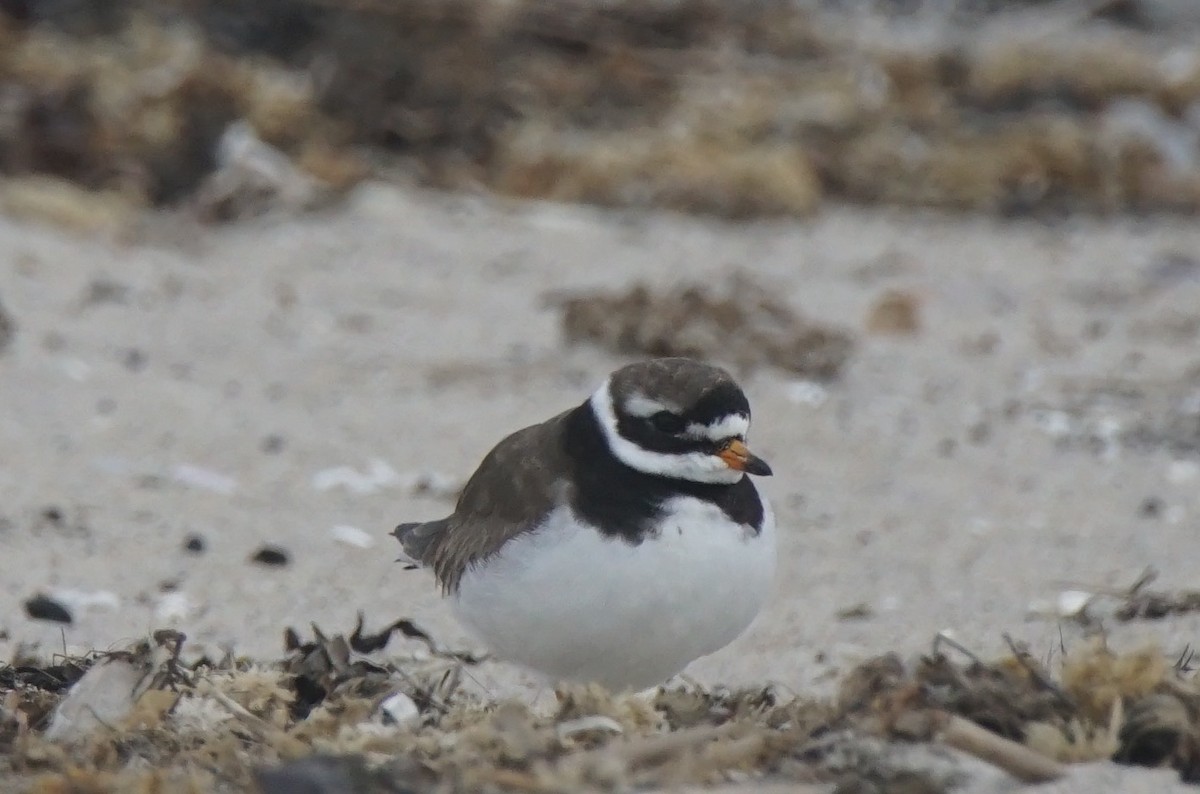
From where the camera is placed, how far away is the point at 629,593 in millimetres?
4234

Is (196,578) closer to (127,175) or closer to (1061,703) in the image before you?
(1061,703)

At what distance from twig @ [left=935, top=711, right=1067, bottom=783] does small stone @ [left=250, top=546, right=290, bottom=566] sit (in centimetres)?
307

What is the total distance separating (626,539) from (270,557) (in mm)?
2177

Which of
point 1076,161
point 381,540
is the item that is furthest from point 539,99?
point 381,540

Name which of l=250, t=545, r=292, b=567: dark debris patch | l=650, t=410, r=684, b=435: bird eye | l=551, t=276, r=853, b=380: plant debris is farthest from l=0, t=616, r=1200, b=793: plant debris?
l=551, t=276, r=853, b=380: plant debris

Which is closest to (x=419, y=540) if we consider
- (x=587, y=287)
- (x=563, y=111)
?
(x=587, y=287)

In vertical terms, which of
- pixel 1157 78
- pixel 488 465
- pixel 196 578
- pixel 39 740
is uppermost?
pixel 1157 78

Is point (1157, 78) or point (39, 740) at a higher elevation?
point (1157, 78)

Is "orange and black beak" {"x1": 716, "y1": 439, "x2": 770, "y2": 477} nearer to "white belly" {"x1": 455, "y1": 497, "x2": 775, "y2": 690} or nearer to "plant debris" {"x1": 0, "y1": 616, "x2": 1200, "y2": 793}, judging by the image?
"white belly" {"x1": 455, "y1": 497, "x2": 775, "y2": 690}

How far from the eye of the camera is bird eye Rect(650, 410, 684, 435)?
4.59m

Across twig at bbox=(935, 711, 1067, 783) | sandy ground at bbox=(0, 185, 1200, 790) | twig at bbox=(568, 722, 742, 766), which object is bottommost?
sandy ground at bbox=(0, 185, 1200, 790)

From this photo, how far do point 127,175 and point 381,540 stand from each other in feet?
14.9

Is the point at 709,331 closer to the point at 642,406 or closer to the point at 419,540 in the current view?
the point at 419,540

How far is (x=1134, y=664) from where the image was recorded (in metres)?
3.91
